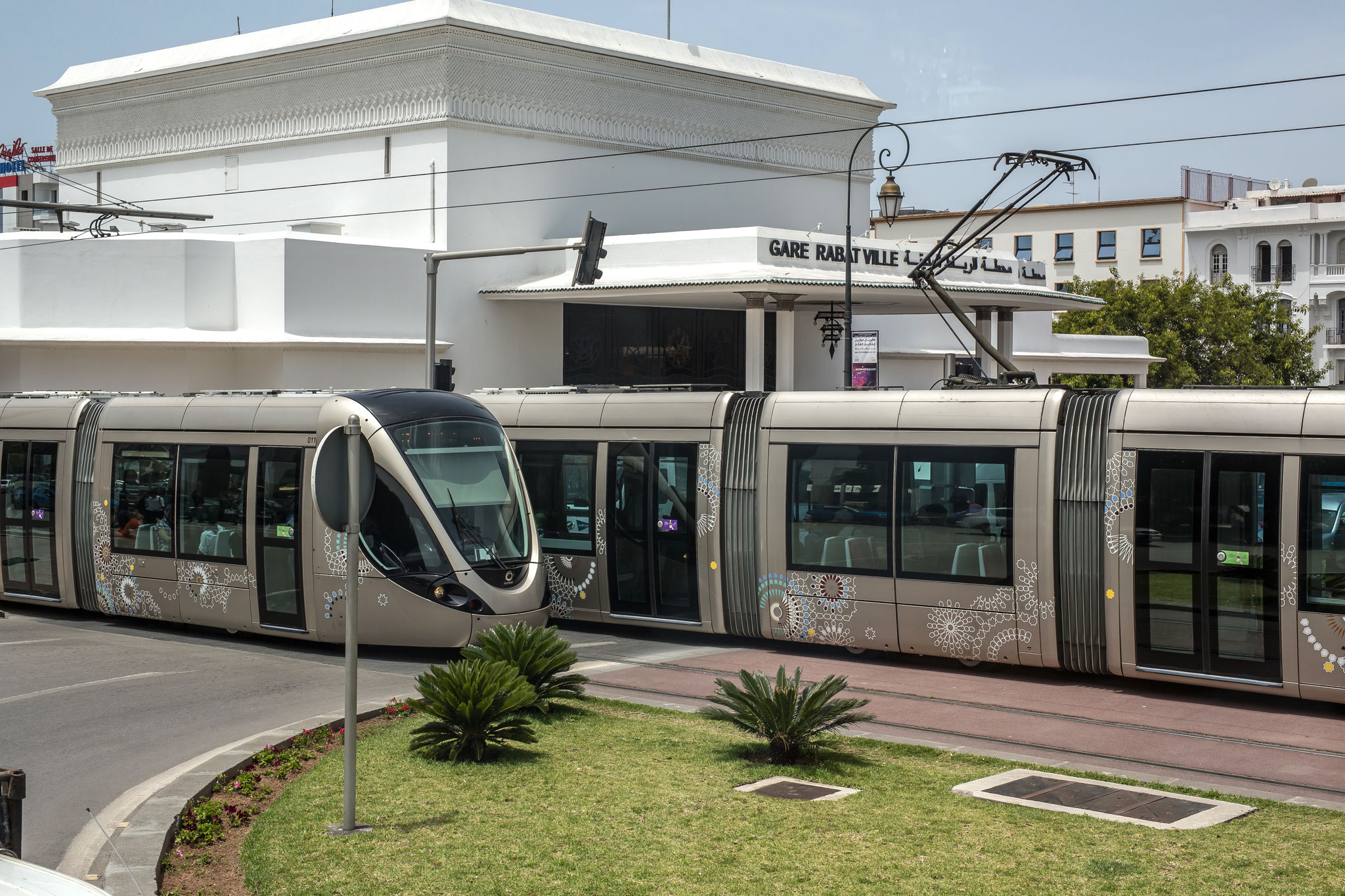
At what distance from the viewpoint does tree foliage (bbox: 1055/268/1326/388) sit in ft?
190

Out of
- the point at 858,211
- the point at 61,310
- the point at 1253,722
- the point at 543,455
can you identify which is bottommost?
the point at 1253,722

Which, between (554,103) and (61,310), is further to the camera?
(554,103)

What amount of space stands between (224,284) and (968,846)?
1095 inches

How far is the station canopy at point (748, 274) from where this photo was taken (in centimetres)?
3180

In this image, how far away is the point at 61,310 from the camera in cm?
3228

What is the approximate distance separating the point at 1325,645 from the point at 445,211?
26.5 meters

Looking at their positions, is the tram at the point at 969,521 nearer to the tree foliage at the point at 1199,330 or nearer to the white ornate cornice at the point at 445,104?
the white ornate cornice at the point at 445,104

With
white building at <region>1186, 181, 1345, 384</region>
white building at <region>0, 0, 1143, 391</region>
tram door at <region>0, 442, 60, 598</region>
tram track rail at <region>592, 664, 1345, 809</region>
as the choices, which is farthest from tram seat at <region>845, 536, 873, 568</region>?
white building at <region>1186, 181, 1345, 384</region>

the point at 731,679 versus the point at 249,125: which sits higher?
the point at 249,125

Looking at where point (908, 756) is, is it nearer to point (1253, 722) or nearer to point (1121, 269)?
point (1253, 722)

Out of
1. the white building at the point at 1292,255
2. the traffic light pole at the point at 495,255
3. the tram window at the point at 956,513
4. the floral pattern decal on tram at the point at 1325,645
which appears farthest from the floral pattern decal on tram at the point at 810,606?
the white building at the point at 1292,255

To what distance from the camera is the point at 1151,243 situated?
77.2m

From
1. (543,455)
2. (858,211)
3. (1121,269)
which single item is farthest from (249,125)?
(1121,269)

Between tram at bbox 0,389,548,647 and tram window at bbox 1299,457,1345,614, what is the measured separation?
741cm
